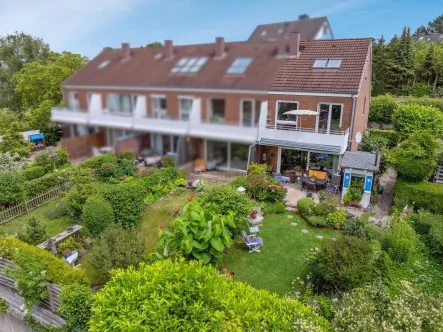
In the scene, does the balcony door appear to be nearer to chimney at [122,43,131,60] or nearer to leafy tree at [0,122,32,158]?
chimney at [122,43,131,60]

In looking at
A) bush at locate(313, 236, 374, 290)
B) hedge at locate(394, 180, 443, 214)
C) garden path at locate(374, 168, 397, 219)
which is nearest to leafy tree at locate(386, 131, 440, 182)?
hedge at locate(394, 180, 443, 214)

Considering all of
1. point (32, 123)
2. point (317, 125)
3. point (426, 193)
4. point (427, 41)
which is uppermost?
point (427, 41)

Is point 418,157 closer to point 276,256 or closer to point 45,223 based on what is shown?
point 276,256

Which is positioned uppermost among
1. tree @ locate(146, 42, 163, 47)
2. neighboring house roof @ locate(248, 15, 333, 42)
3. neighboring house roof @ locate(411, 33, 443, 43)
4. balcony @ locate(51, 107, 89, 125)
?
neighboring house roof @ locate(411, 33, 443, 43)

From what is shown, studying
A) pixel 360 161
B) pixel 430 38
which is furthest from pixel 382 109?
pixel 430 38

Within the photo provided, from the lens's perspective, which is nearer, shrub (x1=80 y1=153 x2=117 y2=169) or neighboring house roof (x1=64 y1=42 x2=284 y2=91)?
neighboring house roof (x1=64 y1=42 x2=284 y2=91)

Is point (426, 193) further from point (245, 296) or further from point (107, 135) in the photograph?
point (107, 135)

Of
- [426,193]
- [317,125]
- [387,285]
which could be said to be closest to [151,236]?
[387,285]
